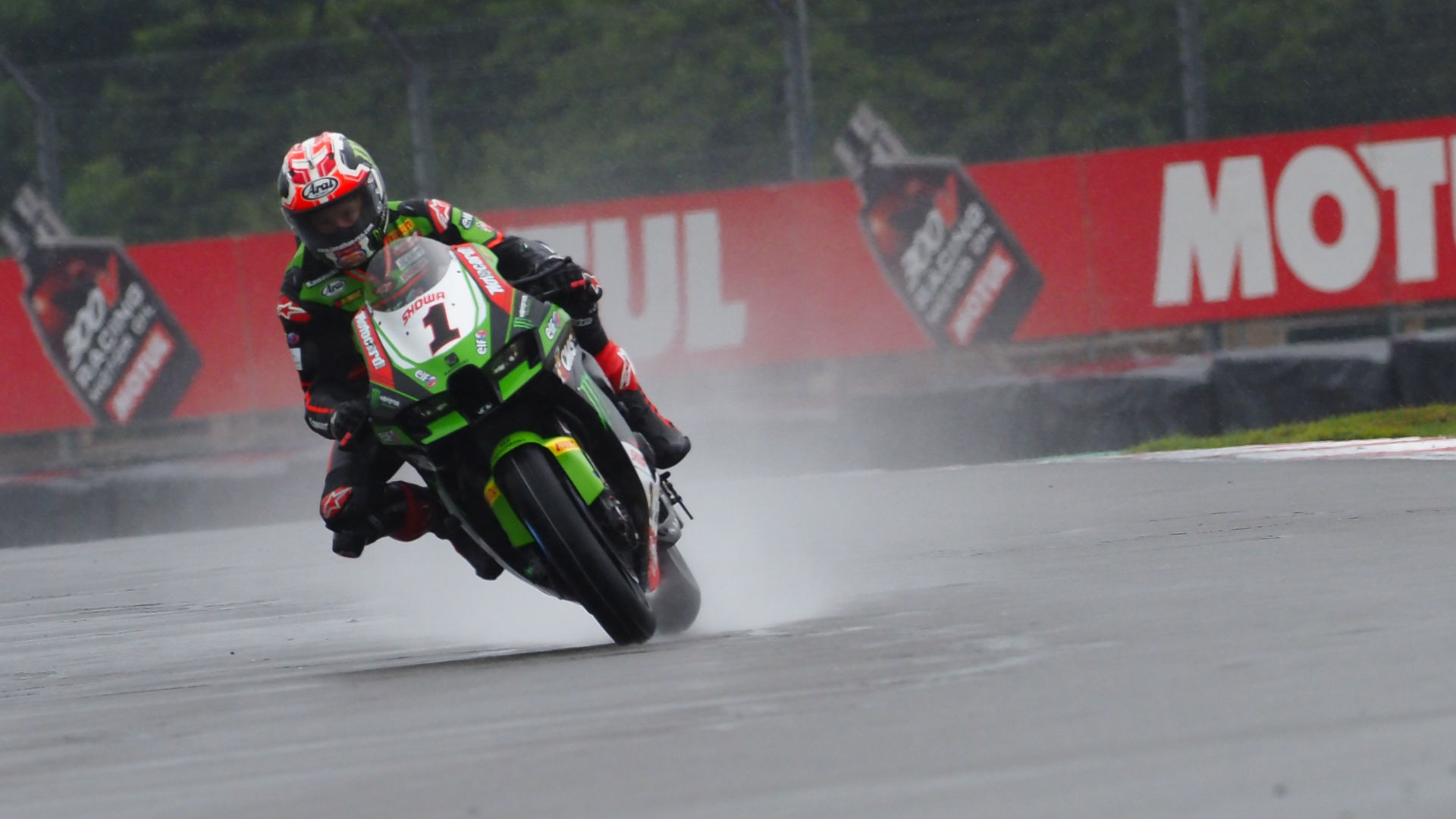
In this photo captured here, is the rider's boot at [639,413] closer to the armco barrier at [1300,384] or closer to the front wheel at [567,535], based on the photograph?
the front wheel at [567,535]

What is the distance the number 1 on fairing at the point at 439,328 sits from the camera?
593cm

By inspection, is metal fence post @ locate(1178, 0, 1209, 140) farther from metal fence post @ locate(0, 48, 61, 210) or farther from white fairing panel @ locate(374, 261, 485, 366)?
white fairing panel @ locate(374, 261, 485, 366)

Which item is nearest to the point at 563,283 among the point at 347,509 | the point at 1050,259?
the point at 347,509

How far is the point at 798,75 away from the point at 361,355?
394 inches

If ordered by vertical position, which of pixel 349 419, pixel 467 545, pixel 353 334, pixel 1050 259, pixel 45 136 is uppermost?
pixel 353 334

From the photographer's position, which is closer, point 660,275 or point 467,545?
point 467,545

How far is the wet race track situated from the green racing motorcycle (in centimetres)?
28

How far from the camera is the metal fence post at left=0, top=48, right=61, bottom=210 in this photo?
1653cm

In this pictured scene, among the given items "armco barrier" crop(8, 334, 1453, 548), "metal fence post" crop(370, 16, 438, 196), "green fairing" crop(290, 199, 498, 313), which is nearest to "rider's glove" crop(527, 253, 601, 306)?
"green fairing" crop(290, 199, 498, 313)

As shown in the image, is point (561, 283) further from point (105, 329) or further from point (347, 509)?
point (105, 329)

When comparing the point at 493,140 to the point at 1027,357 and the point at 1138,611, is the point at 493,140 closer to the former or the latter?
the point at 1027,357

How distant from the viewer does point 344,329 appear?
260 inches

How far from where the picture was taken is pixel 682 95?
56.2 ft

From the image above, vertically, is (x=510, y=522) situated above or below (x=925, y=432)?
above
